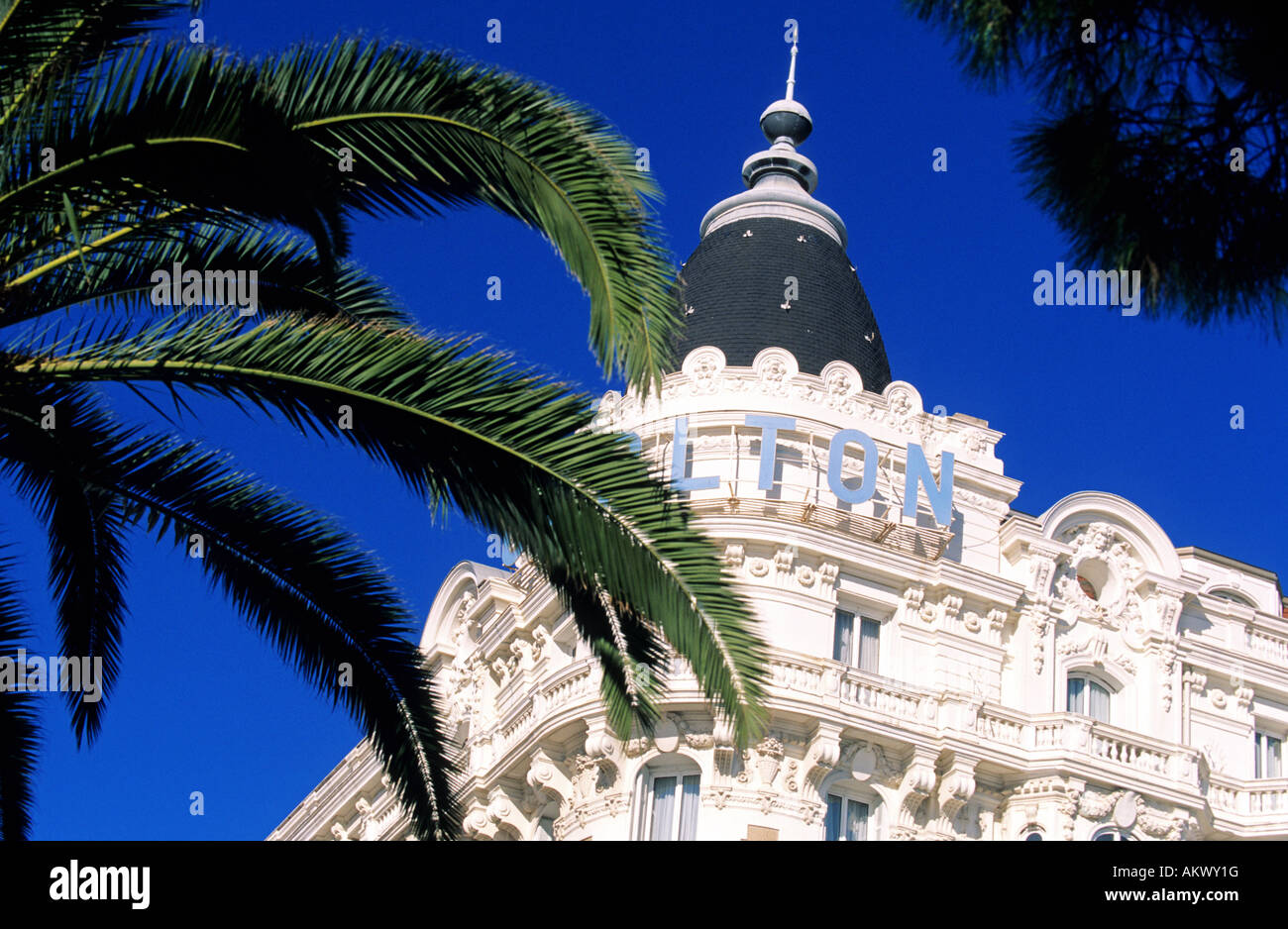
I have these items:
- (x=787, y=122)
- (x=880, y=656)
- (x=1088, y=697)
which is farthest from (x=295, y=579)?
(x=787, y=122)

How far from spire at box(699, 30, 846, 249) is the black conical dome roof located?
0.35m

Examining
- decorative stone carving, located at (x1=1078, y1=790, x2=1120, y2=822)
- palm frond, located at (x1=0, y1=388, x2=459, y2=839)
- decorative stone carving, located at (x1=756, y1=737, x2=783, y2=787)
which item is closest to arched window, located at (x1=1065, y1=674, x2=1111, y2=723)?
decorative stone carving, located at (x1=1078, y1=790, x2=1120, y2=822)

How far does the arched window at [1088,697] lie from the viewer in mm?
32062

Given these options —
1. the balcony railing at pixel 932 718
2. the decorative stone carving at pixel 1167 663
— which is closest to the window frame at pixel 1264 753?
the balcony railing at pixel 932 718

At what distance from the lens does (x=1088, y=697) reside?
105 ft

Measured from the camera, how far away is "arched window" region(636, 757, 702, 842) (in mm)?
27938

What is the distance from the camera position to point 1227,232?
930cm

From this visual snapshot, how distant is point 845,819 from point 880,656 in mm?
3163

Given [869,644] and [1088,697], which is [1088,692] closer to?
[1088,697]

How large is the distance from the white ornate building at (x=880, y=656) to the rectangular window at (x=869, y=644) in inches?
1.4

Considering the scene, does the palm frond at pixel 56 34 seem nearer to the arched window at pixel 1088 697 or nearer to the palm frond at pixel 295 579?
the palm frond at pixel 295 579
